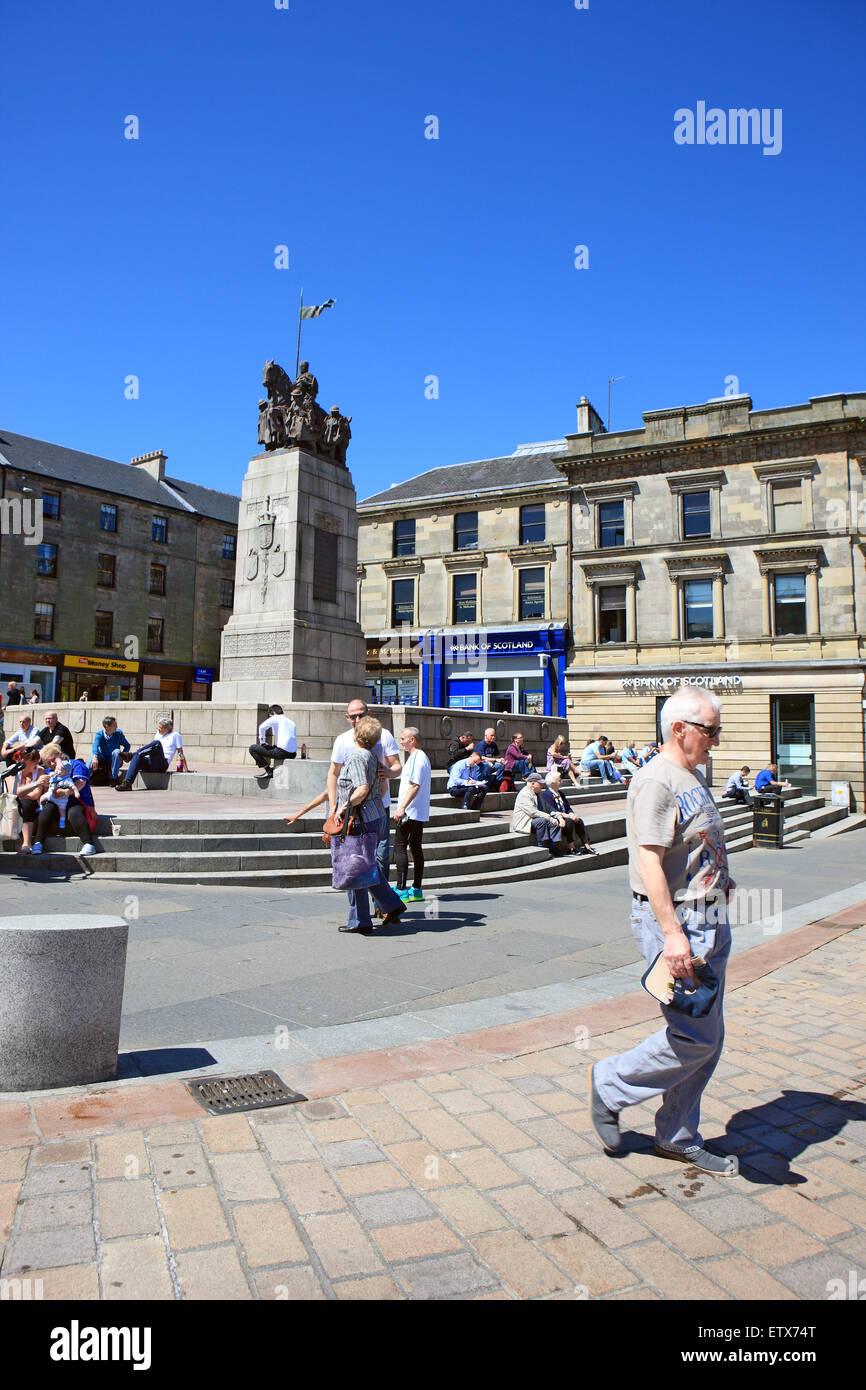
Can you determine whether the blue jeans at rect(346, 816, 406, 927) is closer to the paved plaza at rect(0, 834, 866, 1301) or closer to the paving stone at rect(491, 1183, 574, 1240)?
the paved plaza at rect(0, 834, 866, 1301)

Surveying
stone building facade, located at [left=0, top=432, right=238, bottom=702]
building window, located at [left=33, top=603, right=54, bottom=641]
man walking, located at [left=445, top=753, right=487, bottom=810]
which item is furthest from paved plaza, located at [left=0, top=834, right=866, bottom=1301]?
stone building facade, located at [left=0, top=432, right=238, bottom=702]

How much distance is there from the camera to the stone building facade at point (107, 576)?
37781 mm

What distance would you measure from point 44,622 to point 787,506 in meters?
32.7

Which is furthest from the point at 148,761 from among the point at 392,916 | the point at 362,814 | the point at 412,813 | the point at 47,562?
the point at 47,562

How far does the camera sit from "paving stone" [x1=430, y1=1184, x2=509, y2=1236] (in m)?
2.94

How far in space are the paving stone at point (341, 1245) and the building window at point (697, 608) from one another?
33.4m

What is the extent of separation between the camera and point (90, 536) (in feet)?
133

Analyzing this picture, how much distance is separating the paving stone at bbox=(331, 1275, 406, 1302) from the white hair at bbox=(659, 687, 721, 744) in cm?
211

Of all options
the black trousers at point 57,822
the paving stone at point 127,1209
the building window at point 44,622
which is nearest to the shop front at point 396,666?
the building window at point 44,622

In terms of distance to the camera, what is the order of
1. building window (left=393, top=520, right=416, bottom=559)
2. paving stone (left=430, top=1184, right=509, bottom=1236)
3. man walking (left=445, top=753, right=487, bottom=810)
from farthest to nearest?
building window (left=393, top=520, right=416, bottom=559)
man walking (left=445, top=753, right=487, bottom=810)
paving stone (left=430, top=1184, right=509, bottom=1236)

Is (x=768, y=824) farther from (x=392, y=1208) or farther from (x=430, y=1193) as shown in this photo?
(x=392, y=1208)

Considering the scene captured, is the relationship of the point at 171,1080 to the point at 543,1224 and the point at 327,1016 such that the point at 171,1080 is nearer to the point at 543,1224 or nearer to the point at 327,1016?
the point at 327,1016

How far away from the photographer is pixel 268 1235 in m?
2.81
